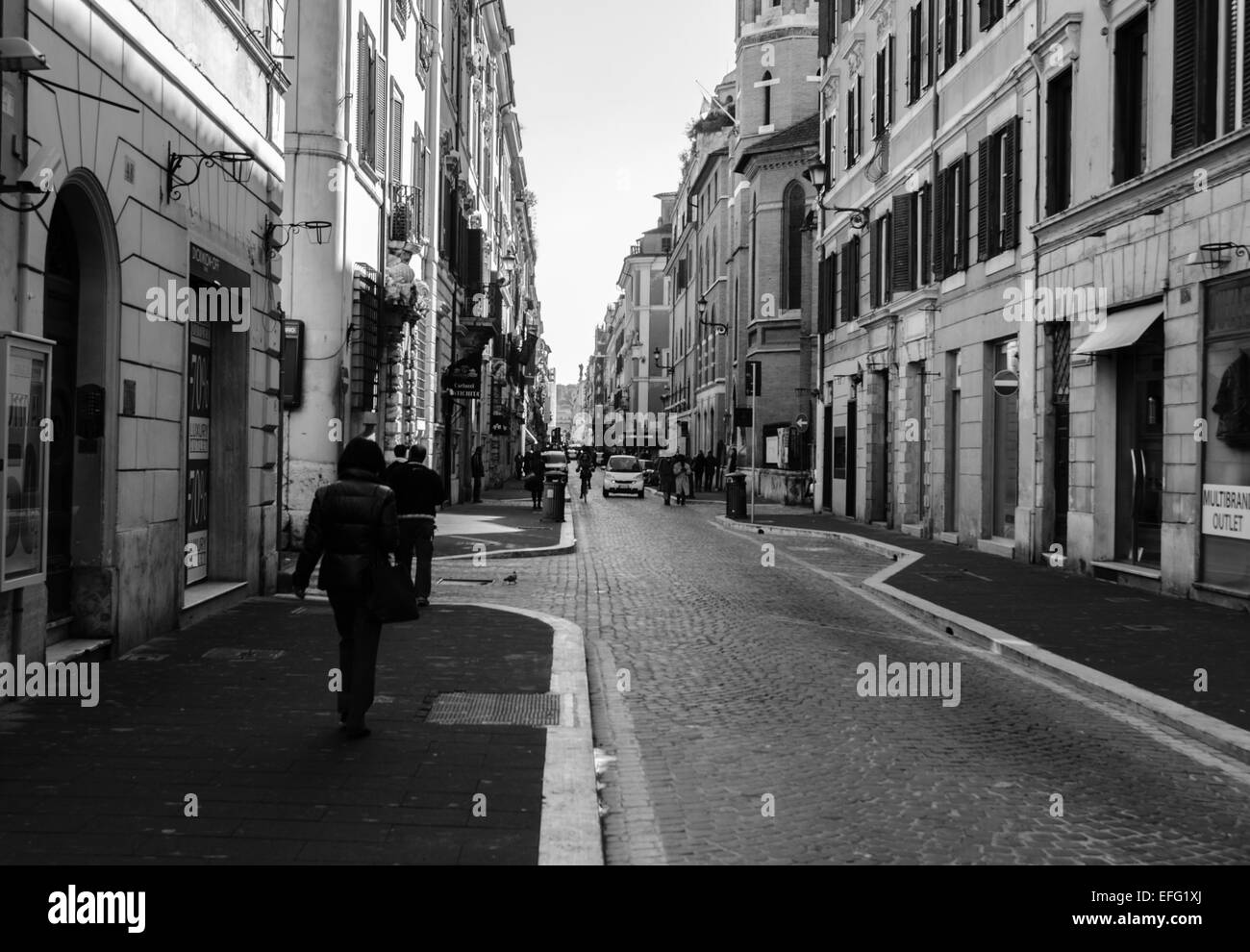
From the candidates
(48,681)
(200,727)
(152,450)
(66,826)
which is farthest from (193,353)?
(66,826)

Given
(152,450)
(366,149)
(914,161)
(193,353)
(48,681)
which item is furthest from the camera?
(914,161)

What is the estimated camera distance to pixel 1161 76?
15.2 m

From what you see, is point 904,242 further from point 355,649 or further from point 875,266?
point 355,649

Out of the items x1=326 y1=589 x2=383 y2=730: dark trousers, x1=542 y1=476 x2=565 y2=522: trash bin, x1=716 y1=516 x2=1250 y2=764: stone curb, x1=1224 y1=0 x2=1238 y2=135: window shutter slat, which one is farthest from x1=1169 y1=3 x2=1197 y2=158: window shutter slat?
x1=542 y1=476 x2=565 y2=522: trash bin

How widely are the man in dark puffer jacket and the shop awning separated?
1109 cm

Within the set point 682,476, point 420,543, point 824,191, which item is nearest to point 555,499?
point 824,191

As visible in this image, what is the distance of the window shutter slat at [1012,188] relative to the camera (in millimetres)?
20172

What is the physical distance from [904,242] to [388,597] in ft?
71.0

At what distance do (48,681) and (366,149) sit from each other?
607 inches

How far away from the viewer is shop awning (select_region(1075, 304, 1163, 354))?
15.4 m

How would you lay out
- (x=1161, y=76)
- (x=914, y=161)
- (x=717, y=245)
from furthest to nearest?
(x=717, y=245)
(x=914, y=161)
(x=1161, y=76)

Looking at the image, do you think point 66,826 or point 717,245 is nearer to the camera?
point 66,826
